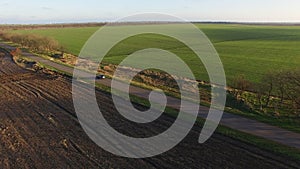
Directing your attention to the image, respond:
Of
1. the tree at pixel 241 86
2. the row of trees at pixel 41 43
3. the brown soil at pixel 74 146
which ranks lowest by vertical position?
the brown soil at pixel 74 146

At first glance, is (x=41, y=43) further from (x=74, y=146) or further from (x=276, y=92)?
(x=74, y=146)

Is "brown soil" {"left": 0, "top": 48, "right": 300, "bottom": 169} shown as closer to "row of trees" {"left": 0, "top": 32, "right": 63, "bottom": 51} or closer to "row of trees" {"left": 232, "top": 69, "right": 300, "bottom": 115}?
"row of trees" {"left": 232, "top": 69, "right": 300, "bottom": 115}

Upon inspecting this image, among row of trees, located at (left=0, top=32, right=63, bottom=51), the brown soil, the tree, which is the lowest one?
the brown soil

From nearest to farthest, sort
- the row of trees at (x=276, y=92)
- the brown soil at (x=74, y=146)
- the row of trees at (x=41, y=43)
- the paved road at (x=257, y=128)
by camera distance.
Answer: the brown soil at (x=74, y=146), the paved road at (x=257, y=128), the row of trees at (x=276, y=92), the row of trees at (x=41, y=43)

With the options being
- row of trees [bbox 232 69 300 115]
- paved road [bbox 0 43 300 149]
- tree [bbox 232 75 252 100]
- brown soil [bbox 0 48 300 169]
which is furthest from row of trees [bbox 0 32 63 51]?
paved road [bbox 0 43 300 149]

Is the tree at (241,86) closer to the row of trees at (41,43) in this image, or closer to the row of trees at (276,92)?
the row of trees at (276,92)

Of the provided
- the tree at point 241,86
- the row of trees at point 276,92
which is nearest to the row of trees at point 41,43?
the row of trees at point 276,92
